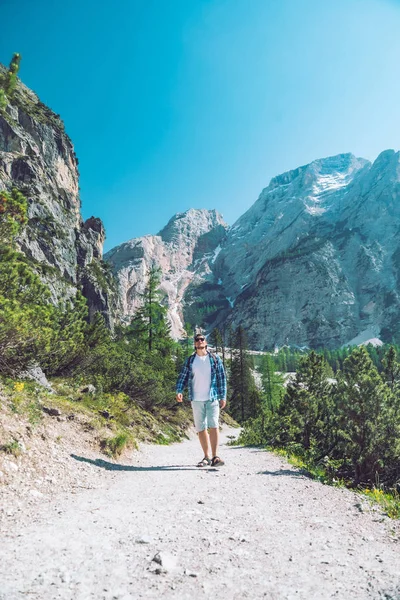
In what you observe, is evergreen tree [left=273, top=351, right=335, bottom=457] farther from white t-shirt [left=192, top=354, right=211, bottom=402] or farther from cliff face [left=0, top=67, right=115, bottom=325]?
cliff face [left=0, top=67, right=115, bottom=325]

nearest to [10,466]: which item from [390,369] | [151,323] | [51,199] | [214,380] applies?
[214,380]

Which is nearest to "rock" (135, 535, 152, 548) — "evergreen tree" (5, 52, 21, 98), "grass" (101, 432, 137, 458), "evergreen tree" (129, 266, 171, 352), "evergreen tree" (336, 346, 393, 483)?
"grass" (101, 432, 137, 458)

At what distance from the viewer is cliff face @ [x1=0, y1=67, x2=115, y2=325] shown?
50.7m

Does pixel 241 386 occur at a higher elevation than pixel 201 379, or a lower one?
lower

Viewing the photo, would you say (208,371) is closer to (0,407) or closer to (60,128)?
(0,407)

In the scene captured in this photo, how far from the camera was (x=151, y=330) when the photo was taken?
1387 inches

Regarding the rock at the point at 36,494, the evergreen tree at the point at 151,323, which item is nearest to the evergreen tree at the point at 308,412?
the rock at the point at 36,494

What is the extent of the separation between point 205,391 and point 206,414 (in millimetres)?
519

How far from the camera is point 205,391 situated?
7430mm

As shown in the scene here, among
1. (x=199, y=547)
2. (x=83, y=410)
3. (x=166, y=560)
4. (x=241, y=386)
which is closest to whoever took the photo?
(x=166, y=560)

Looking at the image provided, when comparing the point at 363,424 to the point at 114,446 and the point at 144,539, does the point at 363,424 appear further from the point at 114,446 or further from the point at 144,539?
the point at 144,539

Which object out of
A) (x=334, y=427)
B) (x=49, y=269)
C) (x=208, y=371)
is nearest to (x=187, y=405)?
(x=334, y=427)

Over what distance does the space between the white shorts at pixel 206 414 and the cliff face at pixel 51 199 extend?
38.0m

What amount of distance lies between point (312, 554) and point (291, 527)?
2.57ft
